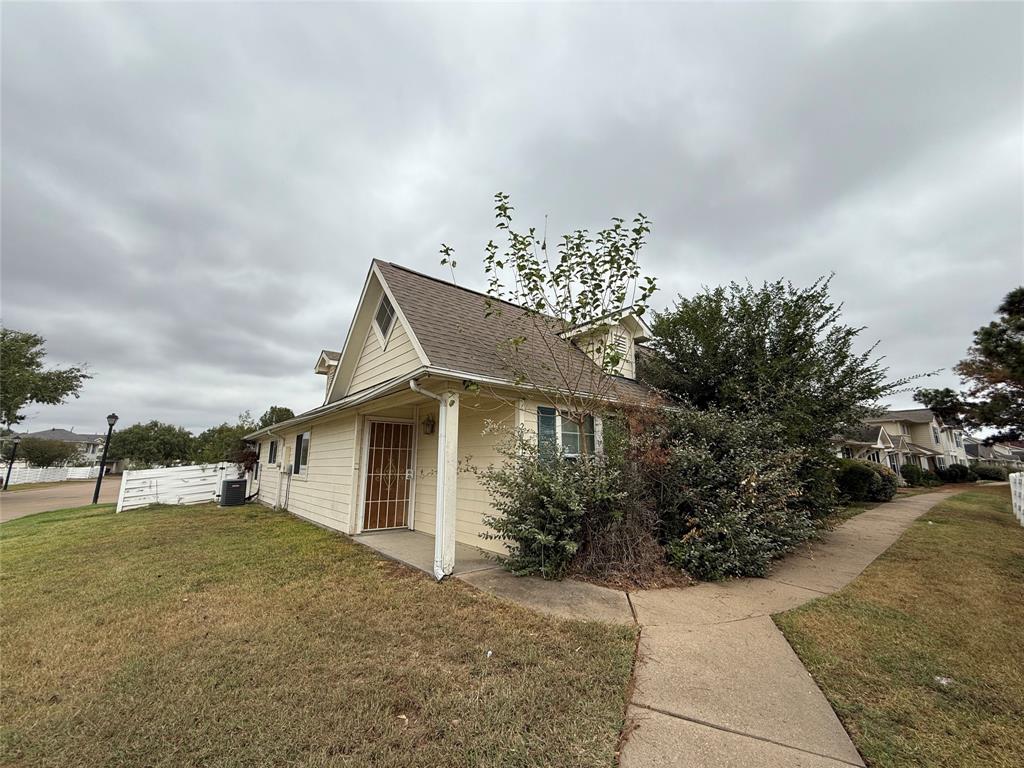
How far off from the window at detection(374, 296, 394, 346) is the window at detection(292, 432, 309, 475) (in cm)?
462

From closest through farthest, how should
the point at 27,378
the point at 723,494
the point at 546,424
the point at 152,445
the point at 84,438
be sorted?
the point at 723,494 < the point at 546,424 < the point at 27,378 < the point at 152,445 < the point at 84,438

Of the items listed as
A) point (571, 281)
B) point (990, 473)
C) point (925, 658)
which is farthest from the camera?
point (990, 473)

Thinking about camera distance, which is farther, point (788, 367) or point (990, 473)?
point (990, 473)

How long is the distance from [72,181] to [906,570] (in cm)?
1594

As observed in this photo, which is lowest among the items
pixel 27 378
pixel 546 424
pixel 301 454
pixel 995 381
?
pixel 301 454

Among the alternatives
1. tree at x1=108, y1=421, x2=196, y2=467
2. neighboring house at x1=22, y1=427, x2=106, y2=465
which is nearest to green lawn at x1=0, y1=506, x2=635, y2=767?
tree at x1=108, y1=421, x2=196, y2=467

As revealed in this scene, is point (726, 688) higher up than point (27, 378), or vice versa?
point (27, 378)

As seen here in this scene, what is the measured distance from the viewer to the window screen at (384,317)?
8555 millimetres

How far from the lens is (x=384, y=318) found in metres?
8.83

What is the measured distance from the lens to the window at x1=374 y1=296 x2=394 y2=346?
8.55m

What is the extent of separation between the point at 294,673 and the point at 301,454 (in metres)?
9.69

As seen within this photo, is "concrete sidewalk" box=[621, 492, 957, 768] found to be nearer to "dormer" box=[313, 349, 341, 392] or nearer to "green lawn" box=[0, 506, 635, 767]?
"green lawn" box=[0, 506, 635, 767]

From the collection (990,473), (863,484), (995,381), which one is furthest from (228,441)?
(990,473)

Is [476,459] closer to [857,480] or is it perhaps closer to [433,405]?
[433,405]
